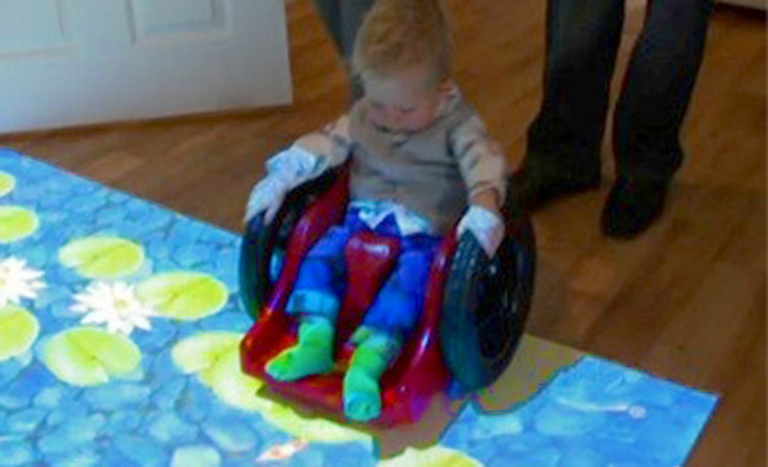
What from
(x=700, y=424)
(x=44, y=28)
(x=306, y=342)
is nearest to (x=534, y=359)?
(x=700, y=424)

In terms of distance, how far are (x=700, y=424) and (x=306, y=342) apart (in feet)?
1.85

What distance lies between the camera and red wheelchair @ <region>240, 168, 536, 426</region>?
1394 millimetres

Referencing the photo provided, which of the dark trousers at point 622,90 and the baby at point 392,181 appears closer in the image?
the baby at point 392,181

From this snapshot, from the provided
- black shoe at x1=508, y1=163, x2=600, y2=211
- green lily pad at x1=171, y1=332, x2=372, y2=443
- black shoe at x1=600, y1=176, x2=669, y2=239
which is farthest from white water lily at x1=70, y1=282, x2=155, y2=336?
black shoe at x1=600, y1=176, x2=669, y2=239

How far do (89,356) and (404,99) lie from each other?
25.0 inches

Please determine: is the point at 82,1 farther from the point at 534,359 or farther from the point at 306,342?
the point at 534,359

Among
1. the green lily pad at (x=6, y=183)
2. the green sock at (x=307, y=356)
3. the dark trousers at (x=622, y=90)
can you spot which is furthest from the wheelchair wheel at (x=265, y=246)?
the green lily pad at (x=6, y=183)

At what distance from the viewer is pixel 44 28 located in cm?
222

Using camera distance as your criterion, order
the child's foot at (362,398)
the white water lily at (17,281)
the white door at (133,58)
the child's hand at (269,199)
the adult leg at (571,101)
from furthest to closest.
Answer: the white door at (133,58)
the adult leg at (571,101)
the white water lily at (17,281)
the child's hand at (269,199)
the child's foot at (362,398)

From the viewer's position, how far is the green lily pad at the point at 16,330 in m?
1.62

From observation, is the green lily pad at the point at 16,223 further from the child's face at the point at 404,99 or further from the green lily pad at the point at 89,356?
the child's face at the point at 404,99

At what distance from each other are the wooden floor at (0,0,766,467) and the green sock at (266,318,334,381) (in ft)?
1.27

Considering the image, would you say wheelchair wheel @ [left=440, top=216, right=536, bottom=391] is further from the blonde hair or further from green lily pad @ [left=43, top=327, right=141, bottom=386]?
green lily pad @ [left=43, top=327, right=141, bottom=386]

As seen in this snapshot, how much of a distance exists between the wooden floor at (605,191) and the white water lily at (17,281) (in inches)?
12.3
